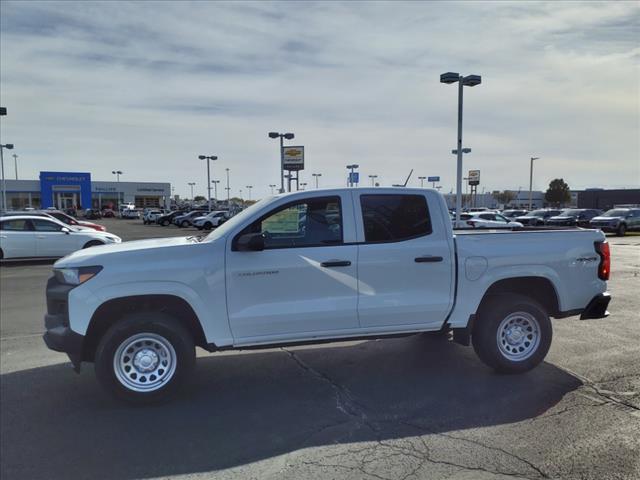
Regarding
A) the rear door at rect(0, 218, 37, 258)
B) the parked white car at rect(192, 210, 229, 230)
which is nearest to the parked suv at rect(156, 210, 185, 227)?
the parked white car at rect(192, 210, 229, 230)

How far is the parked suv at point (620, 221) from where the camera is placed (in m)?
30.6

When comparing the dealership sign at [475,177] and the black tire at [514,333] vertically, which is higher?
the dealership sign at [475,177]

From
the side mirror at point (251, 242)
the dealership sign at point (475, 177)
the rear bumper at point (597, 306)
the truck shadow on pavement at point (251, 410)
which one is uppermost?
the dealership sign at point (475, 177)

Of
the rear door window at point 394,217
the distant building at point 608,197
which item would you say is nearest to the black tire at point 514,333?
the rear door window at point 394,217

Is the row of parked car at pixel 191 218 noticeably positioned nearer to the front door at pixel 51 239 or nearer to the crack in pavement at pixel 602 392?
the front door at pixel 51 239

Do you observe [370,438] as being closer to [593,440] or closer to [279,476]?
[279,476]

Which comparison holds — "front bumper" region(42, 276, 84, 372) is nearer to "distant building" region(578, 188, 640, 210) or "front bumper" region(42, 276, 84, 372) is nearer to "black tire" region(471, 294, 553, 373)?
"black tire" region(471, 294, 553, 373)

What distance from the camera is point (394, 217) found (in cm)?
514

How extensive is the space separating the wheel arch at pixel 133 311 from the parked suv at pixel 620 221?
32.1 m

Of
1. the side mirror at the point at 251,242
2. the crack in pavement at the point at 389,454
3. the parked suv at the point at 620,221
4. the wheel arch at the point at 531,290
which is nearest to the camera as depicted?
the crack in pavement at the point at 389,454

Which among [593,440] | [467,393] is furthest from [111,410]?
[593,440]

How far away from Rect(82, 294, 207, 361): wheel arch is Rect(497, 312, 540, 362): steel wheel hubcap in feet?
10.3

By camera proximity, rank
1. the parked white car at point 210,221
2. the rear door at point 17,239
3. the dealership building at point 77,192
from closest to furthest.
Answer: the rear door at point 17,239
the parked white car at point 210,221
the dealership building at point 77,192

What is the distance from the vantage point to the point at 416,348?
21.0 feet
